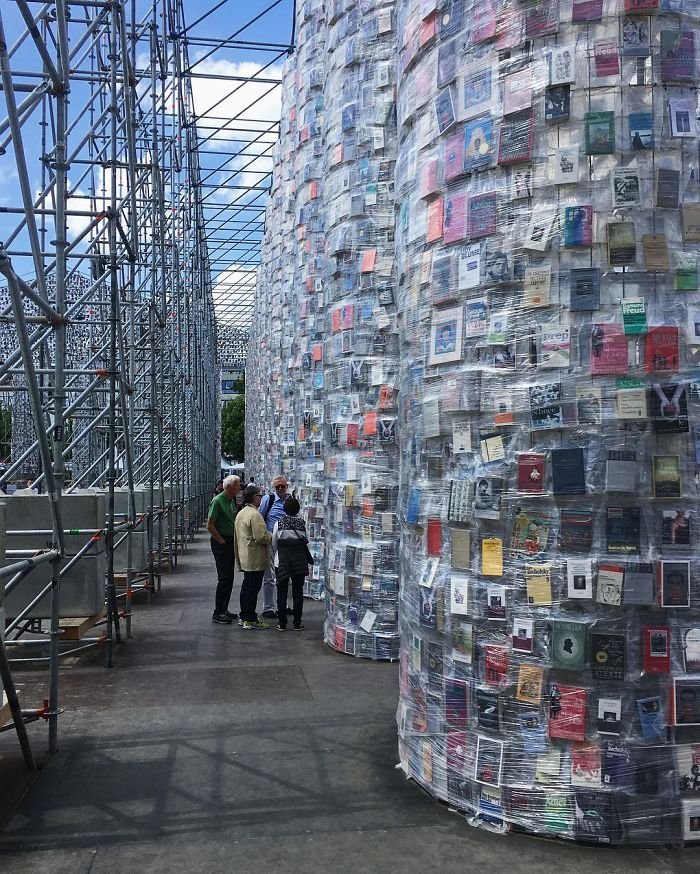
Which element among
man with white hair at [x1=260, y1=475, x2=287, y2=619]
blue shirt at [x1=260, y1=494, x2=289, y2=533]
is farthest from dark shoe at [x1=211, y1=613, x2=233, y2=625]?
blue shirt at [x1=260, y1=494, x2=289, y2=533]

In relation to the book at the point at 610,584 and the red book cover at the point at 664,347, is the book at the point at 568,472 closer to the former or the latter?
the book at the point at 610,584

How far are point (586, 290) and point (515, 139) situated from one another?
0.83 meters

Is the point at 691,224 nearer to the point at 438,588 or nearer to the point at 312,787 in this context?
the point at 438,588

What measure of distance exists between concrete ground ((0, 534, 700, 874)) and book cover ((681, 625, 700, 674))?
31.9 inches

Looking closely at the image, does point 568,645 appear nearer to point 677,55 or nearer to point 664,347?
point 664,347

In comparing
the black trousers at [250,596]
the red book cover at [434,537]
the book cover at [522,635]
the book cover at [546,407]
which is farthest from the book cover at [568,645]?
the black trousers at [250,596]

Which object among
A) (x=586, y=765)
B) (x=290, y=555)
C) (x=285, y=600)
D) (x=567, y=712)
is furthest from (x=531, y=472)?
(x=285, y=600)

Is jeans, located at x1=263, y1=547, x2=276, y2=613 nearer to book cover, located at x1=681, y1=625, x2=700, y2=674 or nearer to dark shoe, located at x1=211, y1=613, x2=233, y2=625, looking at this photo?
dark shoe, located at x1=211, y1=613, x2=233, y2=625

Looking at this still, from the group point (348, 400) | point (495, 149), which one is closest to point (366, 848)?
point (495, 149)

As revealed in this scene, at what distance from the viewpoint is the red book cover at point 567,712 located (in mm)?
3994

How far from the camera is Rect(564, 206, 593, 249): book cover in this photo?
4070 millimetres

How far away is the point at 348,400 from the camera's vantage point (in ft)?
27.5

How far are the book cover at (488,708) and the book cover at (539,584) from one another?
51 cm

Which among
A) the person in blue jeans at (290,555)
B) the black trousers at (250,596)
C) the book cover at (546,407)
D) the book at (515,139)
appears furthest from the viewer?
the black trousers at (250,596)
